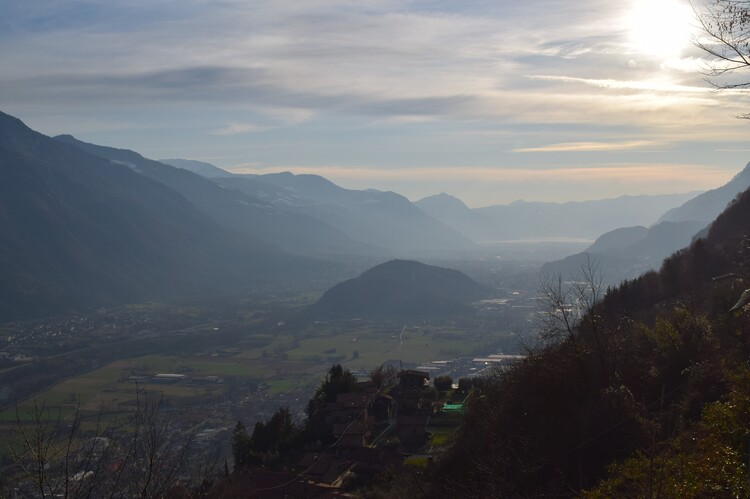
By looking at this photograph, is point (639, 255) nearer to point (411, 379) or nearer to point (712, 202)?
point (712, 202)

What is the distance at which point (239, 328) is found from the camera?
293 feet

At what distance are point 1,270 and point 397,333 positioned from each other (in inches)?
2781

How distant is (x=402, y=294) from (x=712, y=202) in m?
89.6

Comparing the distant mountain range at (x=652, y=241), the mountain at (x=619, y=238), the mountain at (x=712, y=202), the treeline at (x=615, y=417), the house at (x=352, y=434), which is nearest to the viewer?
the treeline at (x=615, y=417)

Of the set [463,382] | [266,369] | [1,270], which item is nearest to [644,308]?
[463,382]

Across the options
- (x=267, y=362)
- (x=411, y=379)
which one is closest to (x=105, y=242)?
(x=267, y=362)

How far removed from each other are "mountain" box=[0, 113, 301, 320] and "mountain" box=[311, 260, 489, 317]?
38991mm

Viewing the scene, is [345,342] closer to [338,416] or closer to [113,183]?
[338,416]

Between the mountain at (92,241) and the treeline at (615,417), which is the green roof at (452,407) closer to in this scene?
the treeline at (615,417)

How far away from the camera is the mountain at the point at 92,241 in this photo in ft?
395

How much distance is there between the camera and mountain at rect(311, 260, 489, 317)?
10575 cm

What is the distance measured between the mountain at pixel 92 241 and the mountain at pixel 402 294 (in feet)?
128

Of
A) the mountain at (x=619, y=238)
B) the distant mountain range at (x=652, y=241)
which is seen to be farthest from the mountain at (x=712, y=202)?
the mountain at (x=619, y=238)

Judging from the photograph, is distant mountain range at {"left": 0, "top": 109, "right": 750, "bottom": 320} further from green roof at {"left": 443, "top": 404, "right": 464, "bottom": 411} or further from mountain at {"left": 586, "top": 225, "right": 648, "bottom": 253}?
green roof at {"left": 443, "top": 404, "right": 464, "bottom": 411}
